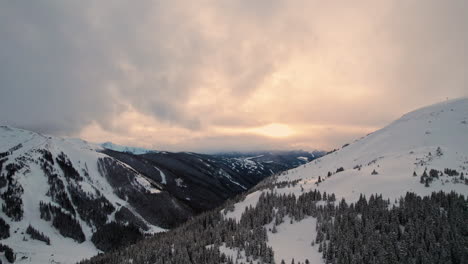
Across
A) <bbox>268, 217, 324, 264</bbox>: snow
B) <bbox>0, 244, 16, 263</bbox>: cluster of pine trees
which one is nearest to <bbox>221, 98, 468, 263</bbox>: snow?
<bbox>268, 217, 324, 264</bbox>: snow

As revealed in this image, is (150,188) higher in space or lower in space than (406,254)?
lower

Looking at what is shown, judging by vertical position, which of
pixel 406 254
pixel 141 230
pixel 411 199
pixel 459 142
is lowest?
pixel 141 230

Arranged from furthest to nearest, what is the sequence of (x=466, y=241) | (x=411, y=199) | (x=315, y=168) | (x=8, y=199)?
(x=8, y=199), (x=315, y=168), (x=411, y=199), (x=466, y=241)

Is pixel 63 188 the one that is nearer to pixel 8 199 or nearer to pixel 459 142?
pixel 8 199

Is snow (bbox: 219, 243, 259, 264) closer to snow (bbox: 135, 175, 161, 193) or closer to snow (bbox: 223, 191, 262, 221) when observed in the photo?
snow (bbox: 223, 191, 262, 221)

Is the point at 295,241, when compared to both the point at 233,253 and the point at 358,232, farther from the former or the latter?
the point at 233,253

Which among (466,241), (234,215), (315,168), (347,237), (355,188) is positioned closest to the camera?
(466,241)


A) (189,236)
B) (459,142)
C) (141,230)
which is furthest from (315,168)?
(141,230)
